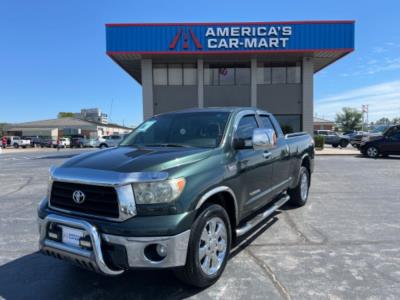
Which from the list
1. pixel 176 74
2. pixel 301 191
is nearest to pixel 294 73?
pixel 176 74

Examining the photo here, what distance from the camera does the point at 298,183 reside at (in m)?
6.32

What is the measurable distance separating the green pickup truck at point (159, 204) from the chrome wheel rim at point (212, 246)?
10 mm

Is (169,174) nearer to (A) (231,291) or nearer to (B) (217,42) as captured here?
(A) (231,291)

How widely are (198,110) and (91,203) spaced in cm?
225

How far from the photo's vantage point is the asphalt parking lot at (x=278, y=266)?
3.20 meters

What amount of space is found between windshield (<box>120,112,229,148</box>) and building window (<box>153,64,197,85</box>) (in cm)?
1961

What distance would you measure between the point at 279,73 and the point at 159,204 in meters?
22.9

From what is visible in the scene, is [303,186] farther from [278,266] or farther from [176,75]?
[176,75]

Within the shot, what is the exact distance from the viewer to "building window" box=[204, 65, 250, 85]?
2383 centimetres

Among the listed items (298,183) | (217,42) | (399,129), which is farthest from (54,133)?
(298,183)

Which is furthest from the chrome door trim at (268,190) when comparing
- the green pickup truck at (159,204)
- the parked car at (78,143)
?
the parked car at (78,143)

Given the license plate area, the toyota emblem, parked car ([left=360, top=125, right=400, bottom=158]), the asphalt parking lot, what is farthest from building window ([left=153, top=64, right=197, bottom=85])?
the license plate area

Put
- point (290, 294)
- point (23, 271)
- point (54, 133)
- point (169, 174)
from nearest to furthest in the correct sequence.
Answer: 1. point (169, 174)
2. point (290, 294)
3. point (23, 271)
4. point (54, 133)

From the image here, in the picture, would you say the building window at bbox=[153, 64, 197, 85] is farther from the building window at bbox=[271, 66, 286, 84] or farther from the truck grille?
the truck grille
